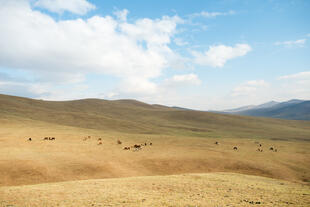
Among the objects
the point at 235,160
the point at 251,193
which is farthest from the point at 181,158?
the point at 251,193

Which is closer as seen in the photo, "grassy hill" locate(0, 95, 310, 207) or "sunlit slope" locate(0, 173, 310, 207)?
"sunlit slope" locate(0, 173, 310, 207)

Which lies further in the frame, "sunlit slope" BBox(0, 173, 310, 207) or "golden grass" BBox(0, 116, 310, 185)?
"golden grass" BBox(0, 116, 310, 185)

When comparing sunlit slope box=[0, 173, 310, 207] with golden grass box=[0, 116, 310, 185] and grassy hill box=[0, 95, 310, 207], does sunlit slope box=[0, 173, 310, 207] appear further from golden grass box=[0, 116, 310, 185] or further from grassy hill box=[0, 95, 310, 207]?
golden grass box=[0, 116, 310, 185]

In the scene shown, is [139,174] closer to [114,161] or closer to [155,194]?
[114,161]

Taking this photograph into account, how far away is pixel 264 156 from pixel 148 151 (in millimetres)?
18533

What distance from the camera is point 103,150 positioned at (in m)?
33.3

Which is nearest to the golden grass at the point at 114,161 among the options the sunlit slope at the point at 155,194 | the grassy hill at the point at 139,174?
the grassy hill at the point at 139,174

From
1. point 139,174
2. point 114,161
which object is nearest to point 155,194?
point 139,174

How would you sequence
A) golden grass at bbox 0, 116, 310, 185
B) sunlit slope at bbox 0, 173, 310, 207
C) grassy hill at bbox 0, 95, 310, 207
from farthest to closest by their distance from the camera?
1. golden grass at bbox 0, 116, 310, 185
2. grassy hill at bbox 0, 95, 310, 207
3. sunlit slope at bbox 0, 173, 310, 207

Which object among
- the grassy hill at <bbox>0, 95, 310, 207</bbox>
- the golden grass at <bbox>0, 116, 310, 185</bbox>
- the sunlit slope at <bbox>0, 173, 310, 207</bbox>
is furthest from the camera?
the golden grass at <bbox>0, 116, 310, 185</bbox>

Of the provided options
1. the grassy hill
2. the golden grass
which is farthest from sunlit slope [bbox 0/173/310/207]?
the golden grass

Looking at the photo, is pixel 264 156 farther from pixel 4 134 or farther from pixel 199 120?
pixel 199 120

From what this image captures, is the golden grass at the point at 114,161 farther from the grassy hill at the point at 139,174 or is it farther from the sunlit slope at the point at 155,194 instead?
the sunlit slope at the point at 155,194

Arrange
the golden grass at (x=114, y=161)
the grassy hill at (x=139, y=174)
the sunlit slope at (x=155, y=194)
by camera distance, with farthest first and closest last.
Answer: the golden grass at (x=114, y=161) → the grassy hill at (x=139, y=174) → the sunlit slope at (x=155, y=194)
